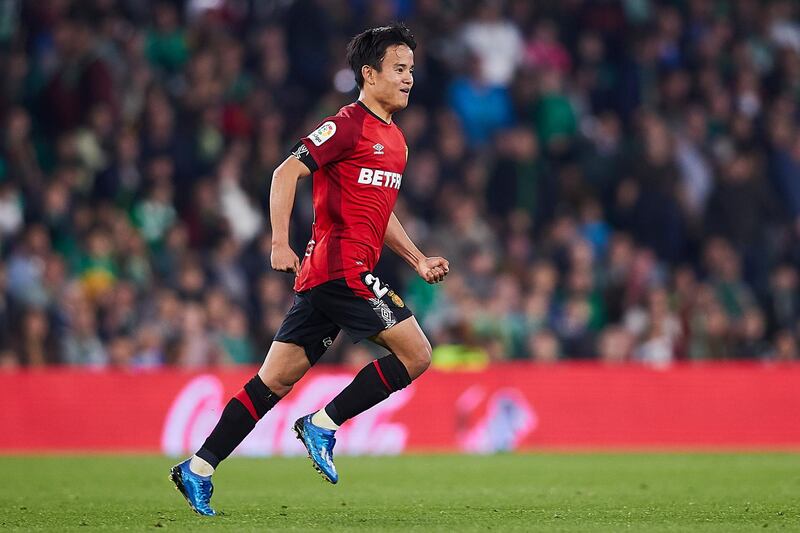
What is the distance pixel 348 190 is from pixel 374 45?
765 mm

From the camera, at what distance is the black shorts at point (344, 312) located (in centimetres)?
700

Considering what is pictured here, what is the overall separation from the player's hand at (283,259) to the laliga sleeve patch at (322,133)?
0.62 meters

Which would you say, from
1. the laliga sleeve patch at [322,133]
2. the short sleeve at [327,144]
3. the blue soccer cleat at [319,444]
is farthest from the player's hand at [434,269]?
the blue soccer cleat at [319,444]

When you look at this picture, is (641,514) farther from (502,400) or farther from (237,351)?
(237,351)

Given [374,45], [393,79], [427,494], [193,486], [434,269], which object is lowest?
[427,494]

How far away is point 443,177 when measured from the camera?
1658 centimetres

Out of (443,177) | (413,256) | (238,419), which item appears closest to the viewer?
(238,419)

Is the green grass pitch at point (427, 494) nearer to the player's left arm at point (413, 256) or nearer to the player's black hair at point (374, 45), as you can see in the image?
the player's left arm at point (413, 256)

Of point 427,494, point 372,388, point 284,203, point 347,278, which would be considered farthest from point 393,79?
point 427,494

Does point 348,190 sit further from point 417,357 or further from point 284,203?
point 417,357

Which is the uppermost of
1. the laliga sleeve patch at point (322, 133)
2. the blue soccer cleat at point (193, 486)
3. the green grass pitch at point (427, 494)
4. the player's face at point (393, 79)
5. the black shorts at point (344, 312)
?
the player's face at point (393, 79)

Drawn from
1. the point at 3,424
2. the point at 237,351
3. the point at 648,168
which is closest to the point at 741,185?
the point at 648,168

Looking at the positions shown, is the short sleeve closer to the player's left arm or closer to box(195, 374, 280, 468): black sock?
the player's left arm

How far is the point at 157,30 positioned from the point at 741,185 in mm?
7196
